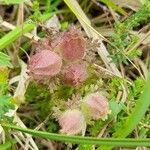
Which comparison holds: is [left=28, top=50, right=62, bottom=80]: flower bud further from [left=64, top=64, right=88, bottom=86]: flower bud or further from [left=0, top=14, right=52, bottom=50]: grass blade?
[left=0, top=14, right=52, bottom=50]: grass blade

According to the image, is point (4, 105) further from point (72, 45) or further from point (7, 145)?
point (72, 45)

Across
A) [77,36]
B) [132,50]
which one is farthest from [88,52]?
[132,50]

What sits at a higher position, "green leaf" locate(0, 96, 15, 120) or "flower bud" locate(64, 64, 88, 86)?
"green leaf" locate(0, 96, 15, 120)

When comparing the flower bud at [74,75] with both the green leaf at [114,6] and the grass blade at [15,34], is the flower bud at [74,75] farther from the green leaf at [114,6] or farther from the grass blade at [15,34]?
the green leaf at [114,6]

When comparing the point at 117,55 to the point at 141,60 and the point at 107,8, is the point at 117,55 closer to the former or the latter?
the point at 141,60

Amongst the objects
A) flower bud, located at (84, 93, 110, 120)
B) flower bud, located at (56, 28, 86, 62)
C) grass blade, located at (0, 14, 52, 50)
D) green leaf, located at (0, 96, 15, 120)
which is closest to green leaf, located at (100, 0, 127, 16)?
grass blade, located at (0, 14, 52, 50)

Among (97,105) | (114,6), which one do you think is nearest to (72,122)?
(97,105)
